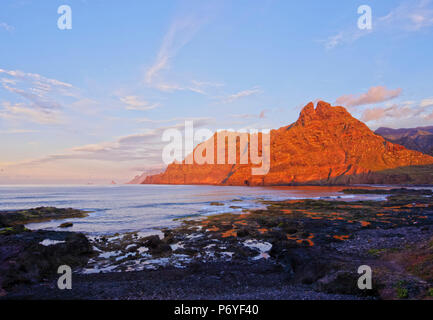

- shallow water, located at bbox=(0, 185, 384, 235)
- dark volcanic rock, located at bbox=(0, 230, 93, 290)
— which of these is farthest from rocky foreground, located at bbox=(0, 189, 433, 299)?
shallow water, located at bbox=(0, 185, 384, 235)

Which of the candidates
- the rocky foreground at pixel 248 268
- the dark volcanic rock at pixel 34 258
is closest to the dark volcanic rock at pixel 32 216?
the dark volcanic rock at pixel 34 258

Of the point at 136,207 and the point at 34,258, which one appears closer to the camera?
the point at 34,258

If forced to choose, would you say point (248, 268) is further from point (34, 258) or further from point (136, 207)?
point (136, 207)

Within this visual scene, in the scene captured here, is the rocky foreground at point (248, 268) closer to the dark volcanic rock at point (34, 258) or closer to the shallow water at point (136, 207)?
the dark volcanic rock at point (34, 258)

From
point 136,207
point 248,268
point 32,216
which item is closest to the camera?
point 248,268

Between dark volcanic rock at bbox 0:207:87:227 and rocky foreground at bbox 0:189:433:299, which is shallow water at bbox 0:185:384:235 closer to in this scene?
dark volcanic rock at bbox 0:207:87:227

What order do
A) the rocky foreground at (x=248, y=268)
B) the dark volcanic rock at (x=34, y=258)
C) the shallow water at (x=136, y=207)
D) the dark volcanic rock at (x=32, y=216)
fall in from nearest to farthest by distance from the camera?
the rocky foreground at (x=248, y=268)
the dark volcanic rock at (x=34, y=258)
the shallow water at (x=136, y=207)
the dark volcanic rock at (x=32, y=216)

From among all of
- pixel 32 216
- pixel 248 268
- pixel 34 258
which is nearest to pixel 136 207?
pixel 32 216

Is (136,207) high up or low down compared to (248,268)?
down

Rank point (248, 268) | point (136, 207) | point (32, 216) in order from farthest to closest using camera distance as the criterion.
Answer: point (136, 207) → point (32, 216) → point (248, 268)
